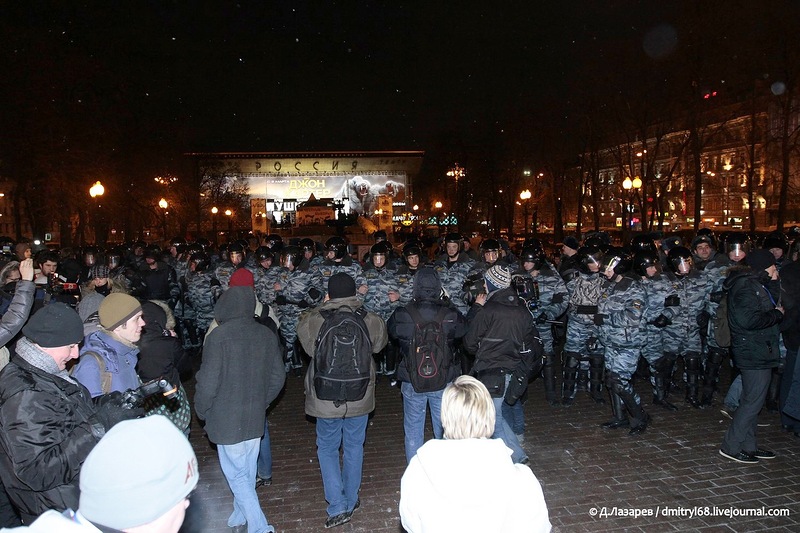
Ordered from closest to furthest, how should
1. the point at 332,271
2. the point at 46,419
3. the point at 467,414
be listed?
the point at 467,414
the point at 46,419
the point at 332,271

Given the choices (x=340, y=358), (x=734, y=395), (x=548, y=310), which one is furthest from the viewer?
(x=548, y=310)

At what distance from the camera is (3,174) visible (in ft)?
77.8

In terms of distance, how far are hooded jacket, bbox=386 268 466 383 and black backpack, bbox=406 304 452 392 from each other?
42mm

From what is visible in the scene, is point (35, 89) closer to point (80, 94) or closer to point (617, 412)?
point (80, 94)

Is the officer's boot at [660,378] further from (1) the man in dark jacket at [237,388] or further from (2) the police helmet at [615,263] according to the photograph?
(1) the man in dark jacket at [237,388]

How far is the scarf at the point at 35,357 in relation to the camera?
3324 millimetres

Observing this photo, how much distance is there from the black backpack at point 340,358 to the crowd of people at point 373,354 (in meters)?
0.01

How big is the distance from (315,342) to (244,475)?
1.23 meters

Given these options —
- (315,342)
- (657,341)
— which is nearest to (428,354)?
(315,342)

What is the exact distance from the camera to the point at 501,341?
5488 millimetres

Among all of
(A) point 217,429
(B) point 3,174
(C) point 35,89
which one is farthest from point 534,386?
(B) point 3,174

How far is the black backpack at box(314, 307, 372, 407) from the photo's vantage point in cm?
480

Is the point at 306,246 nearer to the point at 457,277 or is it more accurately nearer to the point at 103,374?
the point at 457,277

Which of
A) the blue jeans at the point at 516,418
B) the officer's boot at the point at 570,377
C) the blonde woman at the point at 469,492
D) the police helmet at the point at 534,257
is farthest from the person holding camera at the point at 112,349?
the police helmet at the point at 534,257
